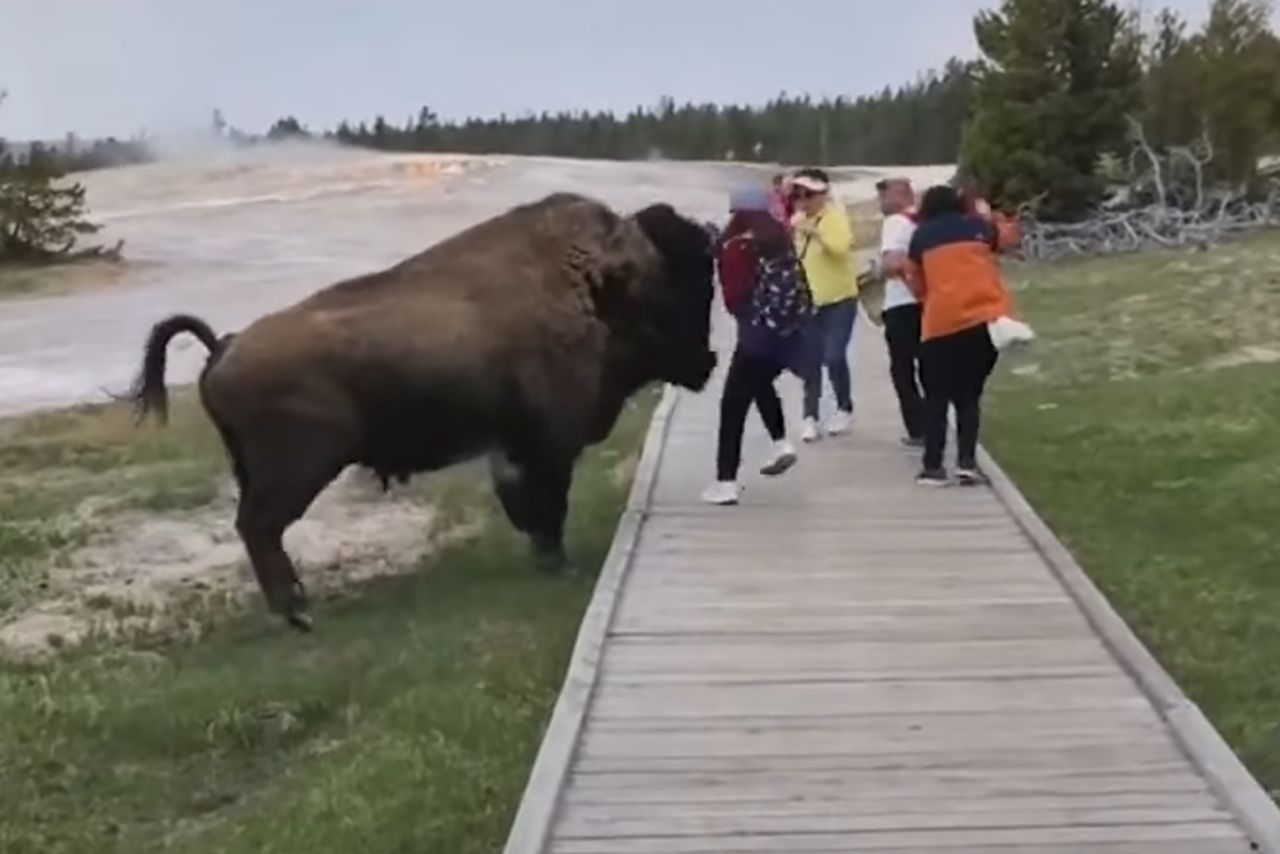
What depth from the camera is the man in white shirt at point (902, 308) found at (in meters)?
Result: 11.6

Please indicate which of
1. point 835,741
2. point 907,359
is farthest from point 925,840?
point 907,359

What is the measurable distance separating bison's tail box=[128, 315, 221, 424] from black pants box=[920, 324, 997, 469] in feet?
11.9

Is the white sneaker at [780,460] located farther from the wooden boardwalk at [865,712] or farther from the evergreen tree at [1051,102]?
the evergreen tree at [1051,102]

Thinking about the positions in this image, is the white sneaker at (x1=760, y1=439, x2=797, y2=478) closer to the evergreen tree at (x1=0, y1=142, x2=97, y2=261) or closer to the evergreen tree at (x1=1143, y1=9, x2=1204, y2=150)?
the evergreen tree at (x1=1143, y1=9, x2=1204, y2=150)

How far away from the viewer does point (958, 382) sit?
10.8 meters

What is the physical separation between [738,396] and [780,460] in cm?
51

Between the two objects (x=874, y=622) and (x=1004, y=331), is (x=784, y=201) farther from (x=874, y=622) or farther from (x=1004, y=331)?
(x=874, y=622)

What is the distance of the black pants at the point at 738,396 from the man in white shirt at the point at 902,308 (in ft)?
3.98

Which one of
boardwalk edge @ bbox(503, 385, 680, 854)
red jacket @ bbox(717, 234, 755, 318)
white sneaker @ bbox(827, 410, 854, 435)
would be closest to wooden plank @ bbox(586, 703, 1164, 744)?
boardwalk edge @ bbox(503, 385, 680, 854)

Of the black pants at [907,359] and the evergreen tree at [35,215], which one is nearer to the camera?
the black pants at [907,359]

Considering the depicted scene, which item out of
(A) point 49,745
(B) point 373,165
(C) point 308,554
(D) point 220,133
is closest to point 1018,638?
(A) point 49,745

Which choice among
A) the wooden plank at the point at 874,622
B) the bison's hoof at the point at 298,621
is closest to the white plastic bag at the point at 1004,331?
the wooden plank at the point at 874,622

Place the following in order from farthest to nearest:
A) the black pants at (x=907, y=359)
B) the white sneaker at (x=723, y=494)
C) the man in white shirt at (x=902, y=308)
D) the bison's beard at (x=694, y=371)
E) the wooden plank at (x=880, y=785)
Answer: the black pants at (x=907, y=359) → the man in white shirt at (x=902, y=308) → the white sneaker at (x=723, y=494) → the bison's beard at (x=694, y=371) → the wooden plank at (x=880, y=785)

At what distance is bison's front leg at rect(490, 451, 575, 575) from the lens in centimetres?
962
